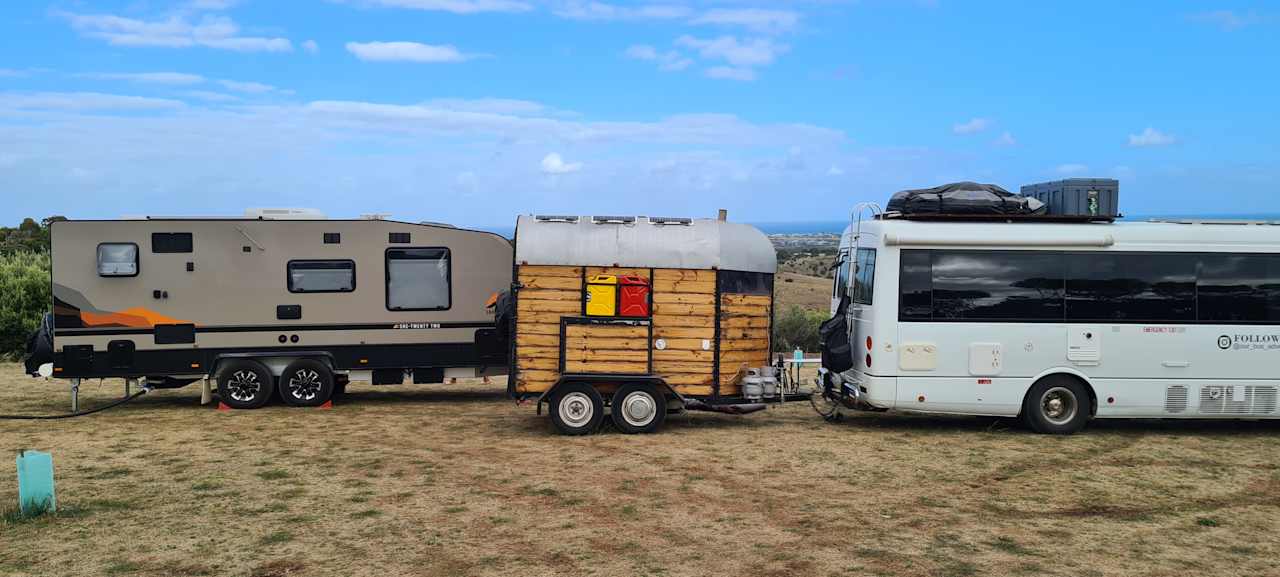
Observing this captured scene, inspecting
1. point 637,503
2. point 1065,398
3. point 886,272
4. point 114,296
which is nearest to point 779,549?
point 637,503

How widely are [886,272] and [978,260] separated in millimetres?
1273

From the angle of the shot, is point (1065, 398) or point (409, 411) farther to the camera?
point (409, 411)

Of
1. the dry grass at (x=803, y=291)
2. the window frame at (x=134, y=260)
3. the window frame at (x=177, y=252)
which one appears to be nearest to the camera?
the window frame at (x=134, y=260)

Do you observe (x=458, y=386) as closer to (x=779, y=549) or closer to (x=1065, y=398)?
(x=1065, y=398)

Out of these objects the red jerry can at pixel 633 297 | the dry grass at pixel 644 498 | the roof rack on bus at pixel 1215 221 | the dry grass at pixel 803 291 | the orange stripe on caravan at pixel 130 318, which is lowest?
the dry grass at pixel 644 498

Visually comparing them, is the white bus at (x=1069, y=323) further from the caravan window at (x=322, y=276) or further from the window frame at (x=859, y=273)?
the caravan window at (x=322, y=276)

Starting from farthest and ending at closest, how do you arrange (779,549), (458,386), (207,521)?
(458,386) < (207,521) < (779,549)

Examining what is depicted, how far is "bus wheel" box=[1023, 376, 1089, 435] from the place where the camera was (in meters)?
14.3

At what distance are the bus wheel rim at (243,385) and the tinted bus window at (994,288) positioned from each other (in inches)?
408

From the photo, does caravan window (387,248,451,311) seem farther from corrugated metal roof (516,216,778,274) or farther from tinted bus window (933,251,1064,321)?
tinted bus window (933,251,1064,321)

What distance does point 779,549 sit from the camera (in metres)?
8.74

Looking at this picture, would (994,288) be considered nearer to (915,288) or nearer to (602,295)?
(915,288)

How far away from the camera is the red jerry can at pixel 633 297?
551 inches

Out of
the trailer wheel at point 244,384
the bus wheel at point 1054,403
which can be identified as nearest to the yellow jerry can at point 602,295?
the bus wheel at point 1054,403
